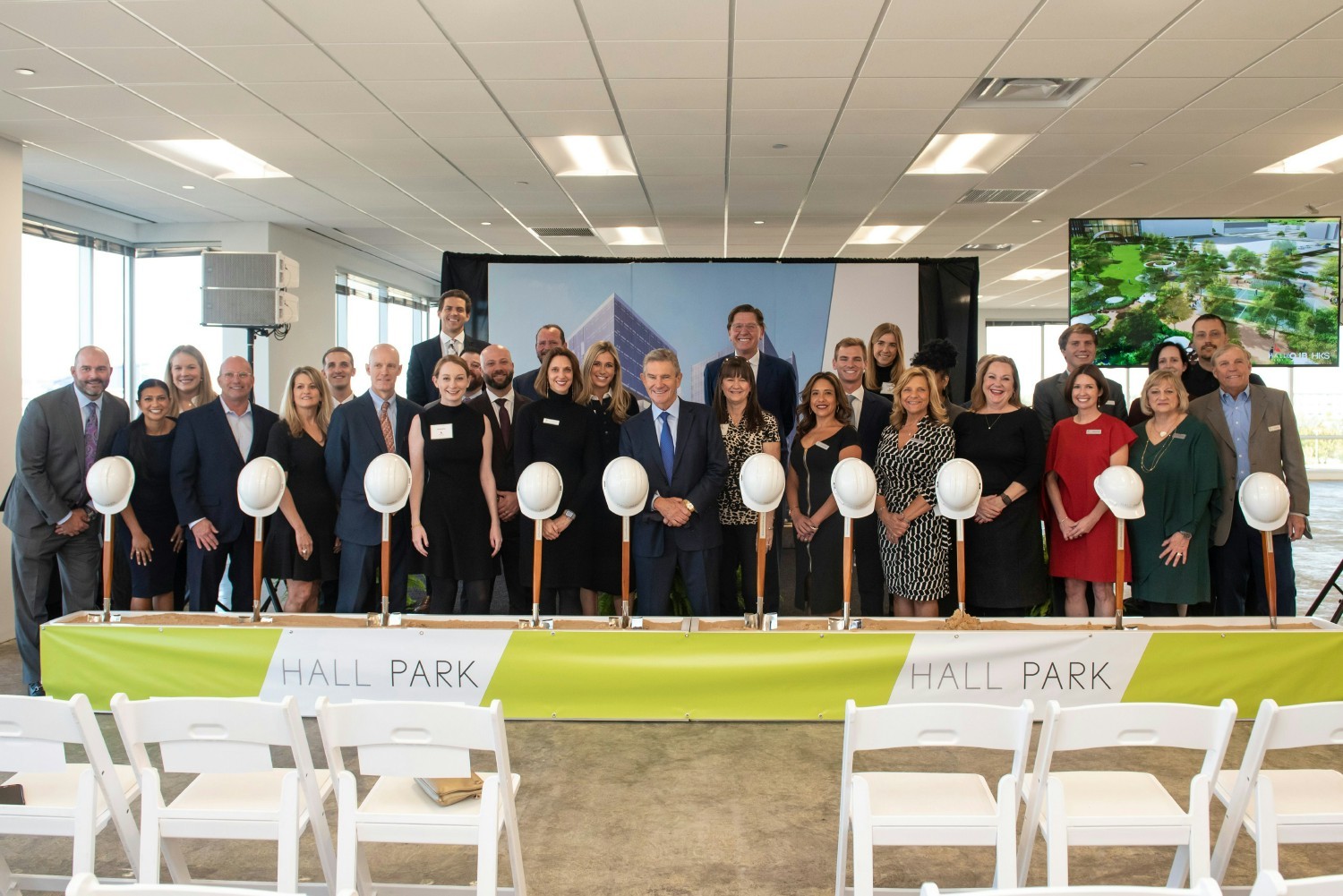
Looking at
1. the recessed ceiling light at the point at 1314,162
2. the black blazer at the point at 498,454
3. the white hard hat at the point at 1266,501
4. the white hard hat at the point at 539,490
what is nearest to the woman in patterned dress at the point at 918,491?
the white hard hat at the point at 1266,501

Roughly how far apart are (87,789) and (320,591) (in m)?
3.01

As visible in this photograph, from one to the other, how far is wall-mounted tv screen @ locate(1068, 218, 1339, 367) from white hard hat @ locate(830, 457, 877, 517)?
331cm

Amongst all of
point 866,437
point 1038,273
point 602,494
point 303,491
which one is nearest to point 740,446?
point 602,494

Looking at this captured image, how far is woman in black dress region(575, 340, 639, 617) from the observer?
179 inches

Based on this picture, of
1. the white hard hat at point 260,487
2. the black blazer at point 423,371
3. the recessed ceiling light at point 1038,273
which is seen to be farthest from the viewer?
the recessed ceiling light at point 1038,273

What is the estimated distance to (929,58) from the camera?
486cm

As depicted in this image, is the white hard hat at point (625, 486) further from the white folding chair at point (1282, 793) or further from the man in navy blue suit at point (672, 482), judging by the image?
the white folding chair at point (1282, 793)

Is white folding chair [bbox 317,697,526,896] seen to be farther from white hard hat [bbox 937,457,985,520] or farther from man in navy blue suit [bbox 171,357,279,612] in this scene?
man in navy blue suit [bbox 171,357,279,612]

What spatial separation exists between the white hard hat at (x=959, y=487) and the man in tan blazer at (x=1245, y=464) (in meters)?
1.69

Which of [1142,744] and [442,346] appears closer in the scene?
[1142,744]

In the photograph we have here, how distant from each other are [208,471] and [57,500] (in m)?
0.71

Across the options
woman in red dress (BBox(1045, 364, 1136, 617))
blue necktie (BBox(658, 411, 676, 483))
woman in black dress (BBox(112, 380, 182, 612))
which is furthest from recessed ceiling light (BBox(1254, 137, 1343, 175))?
woman in black dress (BBox(112, 380, 182, 612))

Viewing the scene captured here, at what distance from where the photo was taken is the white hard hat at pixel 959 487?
3.70 metres

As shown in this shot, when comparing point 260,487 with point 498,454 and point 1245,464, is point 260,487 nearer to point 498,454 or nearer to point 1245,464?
point 498,454
